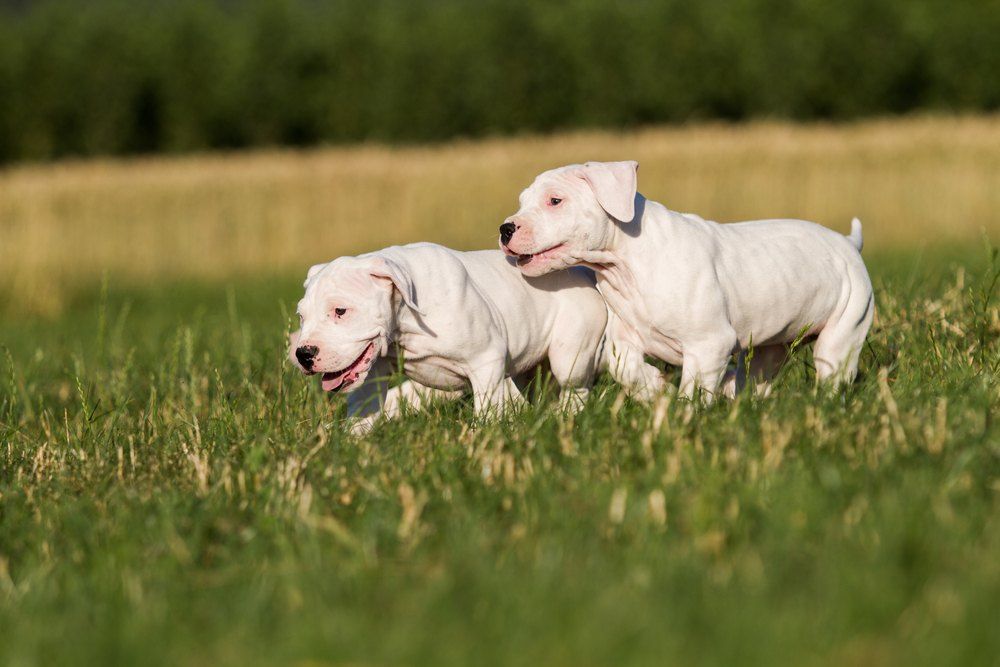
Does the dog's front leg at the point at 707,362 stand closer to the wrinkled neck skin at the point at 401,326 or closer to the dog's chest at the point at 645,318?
the dog's chest at the point at 645,318

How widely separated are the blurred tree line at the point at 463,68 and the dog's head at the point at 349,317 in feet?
101

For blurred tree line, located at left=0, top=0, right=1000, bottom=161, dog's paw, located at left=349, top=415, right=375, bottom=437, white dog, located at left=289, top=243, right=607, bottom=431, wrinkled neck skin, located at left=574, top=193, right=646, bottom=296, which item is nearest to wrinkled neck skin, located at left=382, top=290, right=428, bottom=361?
white dog, located at left=289, top=243, right=607, bottom=431

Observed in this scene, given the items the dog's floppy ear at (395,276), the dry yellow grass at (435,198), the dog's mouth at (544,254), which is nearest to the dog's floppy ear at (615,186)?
the dog's mouth at (544,254)

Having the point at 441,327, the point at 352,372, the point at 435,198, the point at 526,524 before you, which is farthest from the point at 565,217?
the point at 435,198

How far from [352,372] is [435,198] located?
17.0 meters

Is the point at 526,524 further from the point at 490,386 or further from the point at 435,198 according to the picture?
the point at 435,198

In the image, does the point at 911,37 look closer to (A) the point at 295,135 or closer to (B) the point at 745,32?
(B) the point at 745,32

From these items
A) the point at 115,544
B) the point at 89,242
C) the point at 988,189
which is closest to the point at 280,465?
the point at 115,544

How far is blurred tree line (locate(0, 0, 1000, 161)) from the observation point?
35.4 meters

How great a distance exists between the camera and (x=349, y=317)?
205 inches

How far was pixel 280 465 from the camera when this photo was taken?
174 inches

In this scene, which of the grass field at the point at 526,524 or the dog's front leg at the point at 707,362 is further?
the dog's front leg at the point at 707,362

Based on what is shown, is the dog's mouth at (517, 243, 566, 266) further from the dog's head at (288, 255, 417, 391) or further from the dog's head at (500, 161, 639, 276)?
the dog's head at (288, 255, 417, 391)

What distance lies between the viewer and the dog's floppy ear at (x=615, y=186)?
17.1 feet
